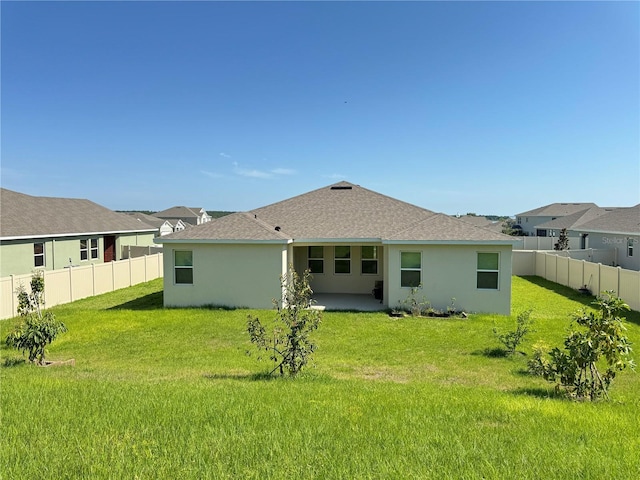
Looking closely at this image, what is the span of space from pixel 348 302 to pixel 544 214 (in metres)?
58.5

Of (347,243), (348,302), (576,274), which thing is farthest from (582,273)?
(347,243)

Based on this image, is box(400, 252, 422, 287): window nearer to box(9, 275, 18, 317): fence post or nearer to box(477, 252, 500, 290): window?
box(477, 252, 500, 290): window

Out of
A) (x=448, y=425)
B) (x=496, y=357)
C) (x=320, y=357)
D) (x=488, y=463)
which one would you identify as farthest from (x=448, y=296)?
(x=488, y=463)

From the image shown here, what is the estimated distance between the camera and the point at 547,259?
76.4ft

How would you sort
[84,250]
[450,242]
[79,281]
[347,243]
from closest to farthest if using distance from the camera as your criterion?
[450,242], [347,243], [79,281], [84,250]

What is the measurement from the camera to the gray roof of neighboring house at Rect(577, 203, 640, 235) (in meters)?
25.0

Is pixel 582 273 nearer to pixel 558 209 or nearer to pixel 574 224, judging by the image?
pixel 574 224

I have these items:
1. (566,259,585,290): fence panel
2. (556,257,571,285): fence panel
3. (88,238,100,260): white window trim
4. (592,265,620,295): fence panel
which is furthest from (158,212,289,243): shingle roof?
(556,257,571,285): fence panel

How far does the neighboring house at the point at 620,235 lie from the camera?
24.2 m

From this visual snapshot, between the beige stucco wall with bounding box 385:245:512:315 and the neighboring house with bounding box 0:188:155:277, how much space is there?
17.8 meters

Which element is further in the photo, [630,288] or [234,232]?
[234,232]

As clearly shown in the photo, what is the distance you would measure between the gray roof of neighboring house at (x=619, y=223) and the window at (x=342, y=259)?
60.9ft

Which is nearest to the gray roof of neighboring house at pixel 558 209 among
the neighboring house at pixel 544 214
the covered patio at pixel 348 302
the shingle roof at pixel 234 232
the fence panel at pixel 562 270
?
the neighboring house at pixel 544 214

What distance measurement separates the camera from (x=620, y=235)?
2558 centimetres
